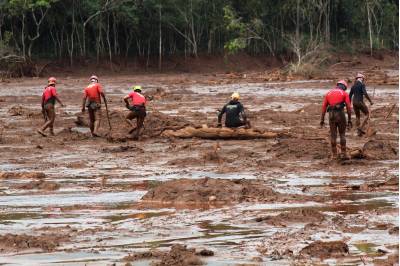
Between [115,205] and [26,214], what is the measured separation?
4.32 feet

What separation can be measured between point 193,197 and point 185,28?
47619mm

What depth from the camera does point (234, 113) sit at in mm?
22188

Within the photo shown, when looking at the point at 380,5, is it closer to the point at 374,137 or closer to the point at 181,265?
the point at 374,137

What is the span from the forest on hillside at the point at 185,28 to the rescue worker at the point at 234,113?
91.8 feet

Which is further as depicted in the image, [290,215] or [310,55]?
[310,55]

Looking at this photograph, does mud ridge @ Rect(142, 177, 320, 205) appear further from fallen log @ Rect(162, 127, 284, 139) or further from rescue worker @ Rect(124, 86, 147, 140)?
rescue worker @ Rect(124, 86, 147, 140)

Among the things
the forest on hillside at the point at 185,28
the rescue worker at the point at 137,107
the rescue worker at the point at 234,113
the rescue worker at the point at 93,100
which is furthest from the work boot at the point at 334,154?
the forest on hillside at the point at 185,28

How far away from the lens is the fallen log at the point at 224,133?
22.5m

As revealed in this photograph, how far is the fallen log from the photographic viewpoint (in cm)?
2253

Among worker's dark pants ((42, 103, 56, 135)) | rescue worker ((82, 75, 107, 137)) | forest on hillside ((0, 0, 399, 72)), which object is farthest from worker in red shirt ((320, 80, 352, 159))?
forest on hillside ((0, 0, 399, 72))

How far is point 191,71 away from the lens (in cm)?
5781

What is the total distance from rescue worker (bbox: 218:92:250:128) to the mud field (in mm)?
407

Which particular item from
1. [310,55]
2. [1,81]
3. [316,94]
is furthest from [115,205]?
[310,55]

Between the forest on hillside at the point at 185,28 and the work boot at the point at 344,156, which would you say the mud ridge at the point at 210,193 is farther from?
the forest on hillside at the point at 185,28
